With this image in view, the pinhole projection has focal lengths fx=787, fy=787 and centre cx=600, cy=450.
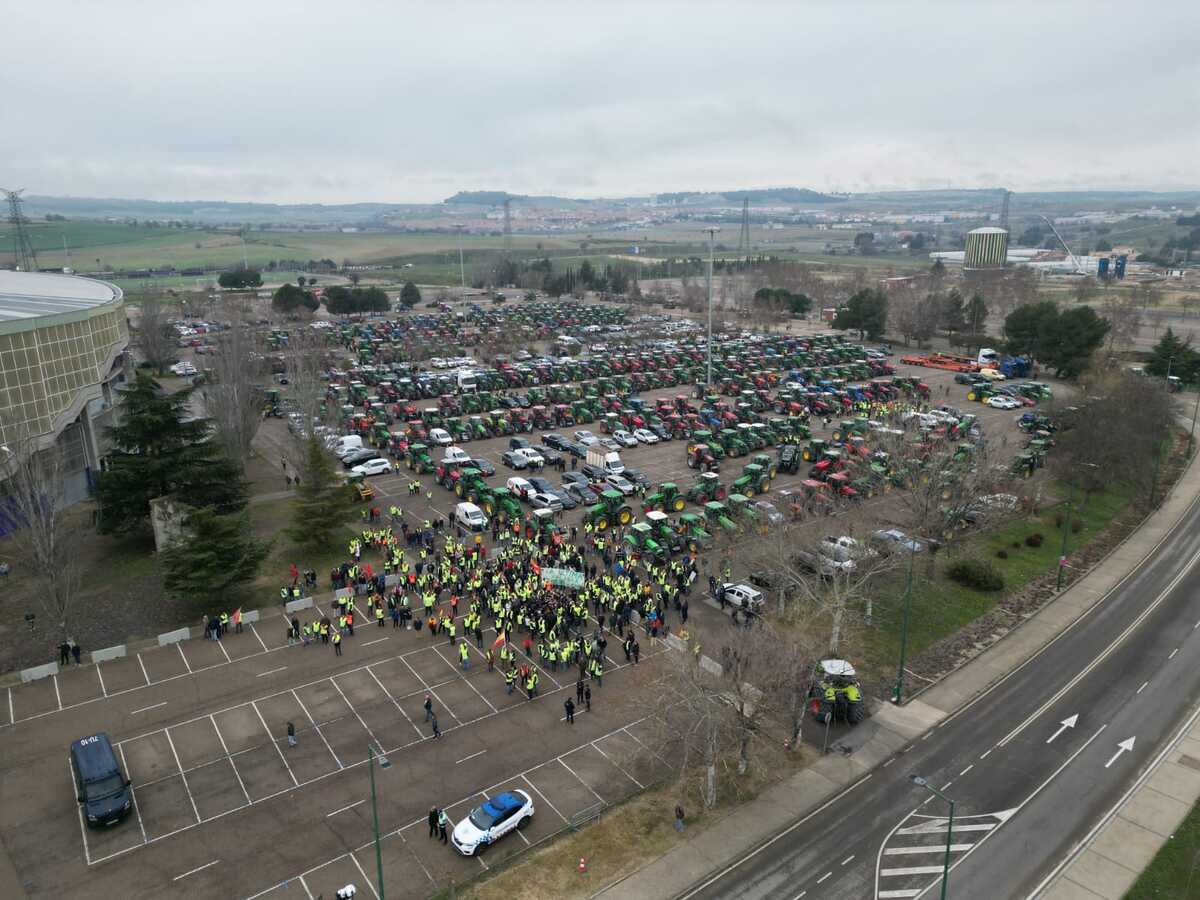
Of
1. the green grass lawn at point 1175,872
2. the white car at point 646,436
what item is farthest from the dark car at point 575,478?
the green grass lawn at point 1175,872

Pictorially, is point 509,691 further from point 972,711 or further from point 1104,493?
point 1104,493

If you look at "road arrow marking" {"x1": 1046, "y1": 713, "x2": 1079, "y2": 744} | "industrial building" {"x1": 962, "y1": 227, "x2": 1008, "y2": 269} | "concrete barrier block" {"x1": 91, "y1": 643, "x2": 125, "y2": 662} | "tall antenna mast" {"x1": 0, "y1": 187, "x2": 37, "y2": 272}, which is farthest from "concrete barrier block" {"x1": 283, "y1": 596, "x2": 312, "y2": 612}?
"industrial building" {"x1": 962, "y1": 227, "x2": 1008, "y2": 269}

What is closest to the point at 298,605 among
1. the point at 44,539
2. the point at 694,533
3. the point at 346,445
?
the point at 44,539

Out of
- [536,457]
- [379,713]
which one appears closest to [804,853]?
[379,713]

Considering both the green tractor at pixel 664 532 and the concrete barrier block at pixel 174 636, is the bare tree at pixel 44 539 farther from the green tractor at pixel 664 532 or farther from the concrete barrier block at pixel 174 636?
the green tractor at pixel 664 532

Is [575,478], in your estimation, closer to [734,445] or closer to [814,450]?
[734,445]

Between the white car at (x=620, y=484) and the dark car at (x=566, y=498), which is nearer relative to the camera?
the dark car at (x=566, y=498)
